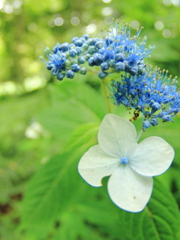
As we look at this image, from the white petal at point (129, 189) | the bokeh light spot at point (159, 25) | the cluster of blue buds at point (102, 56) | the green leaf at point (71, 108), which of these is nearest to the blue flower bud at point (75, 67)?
the cluster of blue buds at point (102, 56)

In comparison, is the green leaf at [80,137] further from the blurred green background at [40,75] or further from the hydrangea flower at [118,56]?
the blurred green background at [40,75]

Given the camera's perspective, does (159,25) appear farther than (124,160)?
Yes

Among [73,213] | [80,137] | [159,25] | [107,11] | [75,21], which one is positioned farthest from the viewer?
[75,21]

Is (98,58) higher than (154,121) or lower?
higher

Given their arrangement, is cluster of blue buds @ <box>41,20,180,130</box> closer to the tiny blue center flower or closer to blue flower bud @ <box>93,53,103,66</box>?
blue flower bud @ <box>93,53,103,66</box>

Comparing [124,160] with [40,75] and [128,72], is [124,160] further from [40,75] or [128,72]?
[40,75]

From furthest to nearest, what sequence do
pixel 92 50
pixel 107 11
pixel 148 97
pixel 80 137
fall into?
pixel 107 11
pixel 80 137
pixel 92 50
pixel 148 97

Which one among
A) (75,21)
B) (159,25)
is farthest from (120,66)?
(75,21)
